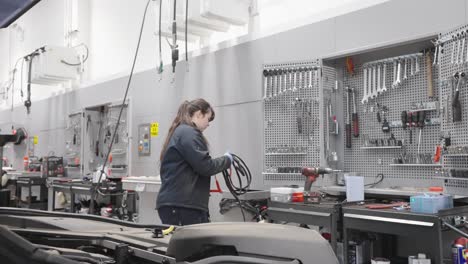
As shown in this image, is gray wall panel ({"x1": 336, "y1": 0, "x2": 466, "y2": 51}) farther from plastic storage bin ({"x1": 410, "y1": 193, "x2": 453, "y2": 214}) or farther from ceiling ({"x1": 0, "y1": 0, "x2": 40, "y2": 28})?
ceiling ({"x1": 0, "y1": 0, "x2": 40, "y2": 28})

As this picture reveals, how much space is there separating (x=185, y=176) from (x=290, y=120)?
1094mm

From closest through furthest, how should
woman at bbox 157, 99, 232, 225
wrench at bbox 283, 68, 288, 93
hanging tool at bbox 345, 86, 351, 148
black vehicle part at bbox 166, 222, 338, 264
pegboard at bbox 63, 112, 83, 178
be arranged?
black vehicle part at bbox 166, 222, 338, 264
woman at bbox 157, 99, 232, 225
hanging tool at bbox 345, 86, 351, 148
wrench at bbox 283, 68, 288, 93
pegboard at bbox 63, 112, 83, 178

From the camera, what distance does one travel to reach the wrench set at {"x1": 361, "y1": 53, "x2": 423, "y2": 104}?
2.84 metres

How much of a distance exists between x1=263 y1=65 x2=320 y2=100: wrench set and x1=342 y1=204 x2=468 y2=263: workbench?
1181 millimetres

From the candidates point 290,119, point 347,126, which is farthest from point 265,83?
point 347,126

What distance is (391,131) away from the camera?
2.97 metres

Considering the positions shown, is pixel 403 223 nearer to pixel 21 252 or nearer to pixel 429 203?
pixel 429 203

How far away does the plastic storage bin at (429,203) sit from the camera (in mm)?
1959

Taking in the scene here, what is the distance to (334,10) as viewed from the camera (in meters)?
3.21

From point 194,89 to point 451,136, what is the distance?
104 inches

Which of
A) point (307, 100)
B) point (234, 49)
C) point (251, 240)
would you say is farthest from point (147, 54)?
point (251, 240)

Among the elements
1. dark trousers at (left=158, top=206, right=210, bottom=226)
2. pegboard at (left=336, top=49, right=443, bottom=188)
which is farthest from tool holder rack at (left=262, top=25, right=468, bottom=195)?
dark trousers at (left=158, top=206, right=210, bottom=226)

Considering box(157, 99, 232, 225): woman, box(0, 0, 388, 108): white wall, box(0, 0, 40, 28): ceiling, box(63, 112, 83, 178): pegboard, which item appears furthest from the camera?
box(63, 112, 83, 178): pegboard

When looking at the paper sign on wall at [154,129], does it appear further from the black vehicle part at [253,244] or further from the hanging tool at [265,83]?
the black vehicle part at [253,244]
